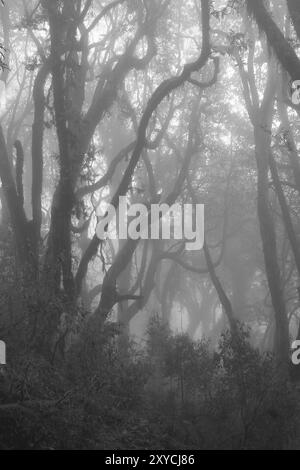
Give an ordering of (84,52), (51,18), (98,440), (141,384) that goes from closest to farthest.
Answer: (98,440) < (141,384) < (51,18) < (84,52)

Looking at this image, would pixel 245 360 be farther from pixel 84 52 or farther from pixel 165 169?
pixel 165 169

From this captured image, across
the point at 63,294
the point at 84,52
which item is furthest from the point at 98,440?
the point at 84,52

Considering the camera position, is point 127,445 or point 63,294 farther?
point 63,294

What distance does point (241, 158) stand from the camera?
24.5 m

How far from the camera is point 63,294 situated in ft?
32.4

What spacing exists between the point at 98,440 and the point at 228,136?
1914 centimetres

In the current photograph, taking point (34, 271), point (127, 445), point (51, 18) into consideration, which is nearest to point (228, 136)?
point (51, 18)

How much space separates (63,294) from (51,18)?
547cm

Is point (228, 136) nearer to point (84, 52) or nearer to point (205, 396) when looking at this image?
point (84, 52)

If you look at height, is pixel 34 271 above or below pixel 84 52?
below
